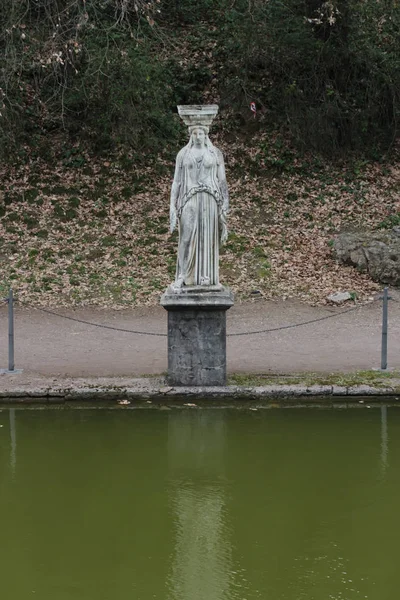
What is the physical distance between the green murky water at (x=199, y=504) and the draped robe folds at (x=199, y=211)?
169 cm

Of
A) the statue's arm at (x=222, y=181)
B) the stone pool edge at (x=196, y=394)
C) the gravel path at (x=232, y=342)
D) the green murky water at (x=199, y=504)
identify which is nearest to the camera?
the green murky water at (x=199, y=504)

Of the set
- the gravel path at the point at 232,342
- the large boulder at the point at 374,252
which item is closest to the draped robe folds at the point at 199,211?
the gravel path at the point at 232,342

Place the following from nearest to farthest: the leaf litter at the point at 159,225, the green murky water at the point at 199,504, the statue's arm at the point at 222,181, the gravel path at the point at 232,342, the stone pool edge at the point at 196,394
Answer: the green murky water at the point at 199,504
the stone pool edge at the point at 196,394
the statue's arm at the point at 222,181
the gravel path at the point at 232,342
the leaf litter at the point at 159,225

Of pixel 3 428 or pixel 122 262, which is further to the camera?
pixel 122 262

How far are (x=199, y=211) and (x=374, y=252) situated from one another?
679 cm

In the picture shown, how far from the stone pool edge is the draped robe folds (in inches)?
50.5

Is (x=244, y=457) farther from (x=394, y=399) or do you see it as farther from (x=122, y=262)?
(x=122, y=262)

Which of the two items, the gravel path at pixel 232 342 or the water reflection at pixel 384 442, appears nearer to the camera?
the water reflection at pixel 384 442

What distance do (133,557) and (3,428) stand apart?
Result: 333cm

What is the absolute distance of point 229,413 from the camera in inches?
364

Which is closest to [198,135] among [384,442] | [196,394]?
[196,394]

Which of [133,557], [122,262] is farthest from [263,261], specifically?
[133,557]

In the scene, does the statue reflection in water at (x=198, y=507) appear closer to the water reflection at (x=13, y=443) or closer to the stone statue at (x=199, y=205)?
the water reflection at (x=13, y=443)

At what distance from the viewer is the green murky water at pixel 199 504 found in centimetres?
558
